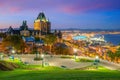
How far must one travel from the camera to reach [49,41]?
513ft

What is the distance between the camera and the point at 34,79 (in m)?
25.4

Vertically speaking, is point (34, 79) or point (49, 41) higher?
point (49, 41)

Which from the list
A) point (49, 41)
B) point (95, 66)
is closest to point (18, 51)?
point (49, 41)

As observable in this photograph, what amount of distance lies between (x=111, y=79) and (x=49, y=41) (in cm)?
13264

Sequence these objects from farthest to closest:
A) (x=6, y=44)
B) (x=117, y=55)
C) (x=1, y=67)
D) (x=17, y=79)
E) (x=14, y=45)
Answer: (x=6, y=44), (x=14, y=45), (x=117, y=55), (x=1, y=67), (x=17, y=79)

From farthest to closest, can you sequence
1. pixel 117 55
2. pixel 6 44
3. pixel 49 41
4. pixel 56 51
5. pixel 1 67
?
pixel 49 41 < pixel 56 51 < pixel 6 44 < pixel 117 55 < pixel 1 67

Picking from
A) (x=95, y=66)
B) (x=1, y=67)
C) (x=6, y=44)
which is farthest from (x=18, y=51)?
(x=1, y=67)

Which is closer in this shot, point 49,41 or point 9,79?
point 9,79

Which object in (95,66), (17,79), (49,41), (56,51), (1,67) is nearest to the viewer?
(17,79)

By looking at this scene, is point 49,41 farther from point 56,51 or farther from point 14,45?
point 14,45

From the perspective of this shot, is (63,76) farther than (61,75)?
No

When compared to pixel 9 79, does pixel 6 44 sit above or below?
above

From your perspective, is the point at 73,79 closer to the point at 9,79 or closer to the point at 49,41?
the point at 9,79

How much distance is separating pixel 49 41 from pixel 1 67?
384 feet
